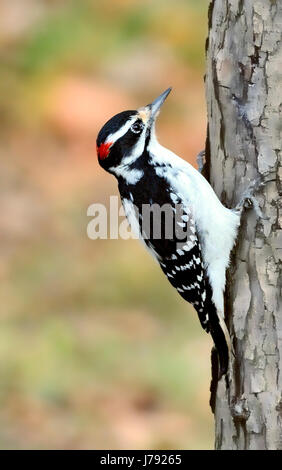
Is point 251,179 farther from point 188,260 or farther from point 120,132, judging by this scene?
point 120,132

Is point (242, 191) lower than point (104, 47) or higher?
lower

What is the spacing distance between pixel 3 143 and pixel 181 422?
3.78 m

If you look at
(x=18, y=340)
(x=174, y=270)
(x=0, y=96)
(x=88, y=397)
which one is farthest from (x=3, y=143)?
(x=174, y=270)

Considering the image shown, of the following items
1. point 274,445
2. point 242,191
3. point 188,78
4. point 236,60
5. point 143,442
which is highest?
point 188,78

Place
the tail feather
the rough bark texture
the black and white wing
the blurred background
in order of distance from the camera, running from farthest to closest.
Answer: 1. the blurred background
2. the black and white wing
3. the tail feather
4. the rough bark texture

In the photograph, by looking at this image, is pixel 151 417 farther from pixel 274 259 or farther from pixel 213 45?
pixel 213 45

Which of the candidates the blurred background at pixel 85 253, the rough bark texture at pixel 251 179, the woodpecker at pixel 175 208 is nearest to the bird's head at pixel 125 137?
the woodpecker at pixel 175 208

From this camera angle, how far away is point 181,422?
5.98 m

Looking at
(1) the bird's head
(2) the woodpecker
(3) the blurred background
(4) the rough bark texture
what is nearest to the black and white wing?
(2) the woodpecker

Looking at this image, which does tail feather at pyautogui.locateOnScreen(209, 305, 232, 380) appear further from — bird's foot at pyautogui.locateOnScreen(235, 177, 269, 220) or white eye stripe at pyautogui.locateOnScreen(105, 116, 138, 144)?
white eye stripe at pyautogui.locateOnScreen(105, 116, 138, 144)

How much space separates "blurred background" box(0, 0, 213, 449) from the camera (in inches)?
238

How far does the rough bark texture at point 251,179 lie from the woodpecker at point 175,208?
0.07 m

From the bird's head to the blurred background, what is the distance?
204 cm

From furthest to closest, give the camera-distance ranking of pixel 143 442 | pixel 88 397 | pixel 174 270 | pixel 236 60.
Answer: pixel 88 397, pixel 143 442, pixel 174 270, pixel 236 60
